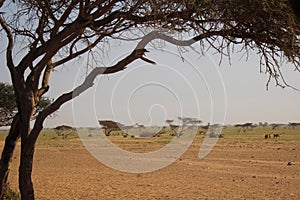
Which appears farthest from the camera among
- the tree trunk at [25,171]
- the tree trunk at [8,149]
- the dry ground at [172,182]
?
the dry ground at [172,182]

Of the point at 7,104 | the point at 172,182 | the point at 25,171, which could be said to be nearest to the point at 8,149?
the point at 25,171

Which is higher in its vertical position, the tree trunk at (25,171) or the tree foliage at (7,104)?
the tree foliage at (7,104)

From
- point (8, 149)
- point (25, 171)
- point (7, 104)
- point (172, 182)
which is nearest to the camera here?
point (25, 171)

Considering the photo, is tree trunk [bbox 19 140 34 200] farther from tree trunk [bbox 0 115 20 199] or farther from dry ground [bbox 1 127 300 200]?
dry ground [bbox 1 127 300 200]

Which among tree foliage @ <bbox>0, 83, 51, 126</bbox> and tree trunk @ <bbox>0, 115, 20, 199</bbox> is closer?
tree trunk @ <bbox>0, 115, 20, 199</bbox>

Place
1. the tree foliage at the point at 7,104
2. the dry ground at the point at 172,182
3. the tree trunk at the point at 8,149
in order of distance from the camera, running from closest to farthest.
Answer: the tree trunk at the point at 8,149 < the dry ground at the point at 172,182 < the tree foliage at the point at 7,104

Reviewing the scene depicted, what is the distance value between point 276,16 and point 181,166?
58.0 feet

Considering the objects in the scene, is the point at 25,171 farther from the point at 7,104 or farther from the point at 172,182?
the point at 7,104

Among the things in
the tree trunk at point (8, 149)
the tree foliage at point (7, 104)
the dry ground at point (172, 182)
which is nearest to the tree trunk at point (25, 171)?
the tree trunk at point (8, 149)

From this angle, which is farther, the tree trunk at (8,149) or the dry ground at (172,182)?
the dry ground at (172,182)

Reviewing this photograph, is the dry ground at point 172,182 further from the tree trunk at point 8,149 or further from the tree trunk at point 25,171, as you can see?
the tree trunk at point 25,171

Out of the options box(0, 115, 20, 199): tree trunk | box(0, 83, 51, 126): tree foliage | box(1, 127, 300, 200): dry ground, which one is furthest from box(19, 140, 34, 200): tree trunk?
box(0, 83, 51, 126): tree foliage

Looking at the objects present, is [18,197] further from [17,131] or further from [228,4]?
[228,4]

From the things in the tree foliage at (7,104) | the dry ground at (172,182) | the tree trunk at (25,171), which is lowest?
the dry ground at (172,182)
